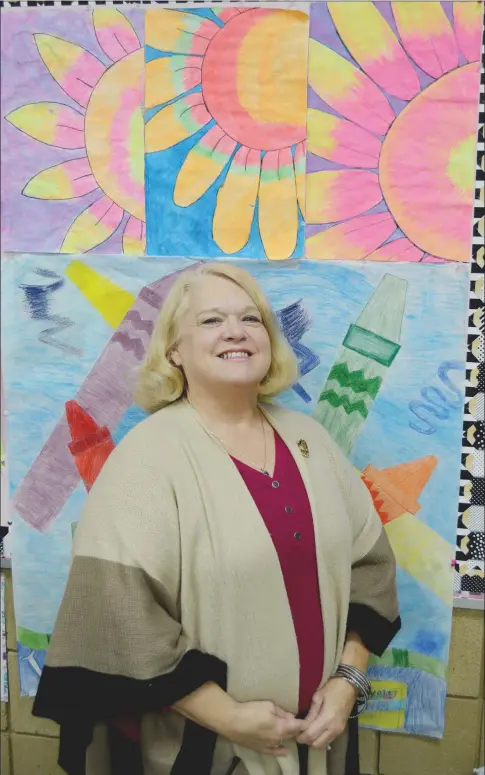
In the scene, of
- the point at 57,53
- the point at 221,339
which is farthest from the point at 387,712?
the point at 57,53

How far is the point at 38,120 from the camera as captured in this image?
1417 millimetres

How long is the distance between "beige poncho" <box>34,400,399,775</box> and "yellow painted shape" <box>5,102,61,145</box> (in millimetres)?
655

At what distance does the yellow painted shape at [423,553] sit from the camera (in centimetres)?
145

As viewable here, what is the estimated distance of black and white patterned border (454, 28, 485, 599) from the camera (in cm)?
135

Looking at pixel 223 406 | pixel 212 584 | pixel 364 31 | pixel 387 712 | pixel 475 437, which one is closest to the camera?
pixel 212 584

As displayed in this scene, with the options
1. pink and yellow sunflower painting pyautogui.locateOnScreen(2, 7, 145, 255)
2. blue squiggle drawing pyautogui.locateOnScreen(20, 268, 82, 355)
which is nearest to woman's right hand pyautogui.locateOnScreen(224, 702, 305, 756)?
blue squiggle drawing pyautogui.locateOnScreen(20, 268, 82, 355)

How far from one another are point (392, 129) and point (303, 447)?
62cm

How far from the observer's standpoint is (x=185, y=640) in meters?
1.11

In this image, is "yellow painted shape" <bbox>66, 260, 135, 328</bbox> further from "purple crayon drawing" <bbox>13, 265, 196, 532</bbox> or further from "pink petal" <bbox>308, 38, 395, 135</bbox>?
"pink petal" <bbox>308, 38, 395, 135</bbox>

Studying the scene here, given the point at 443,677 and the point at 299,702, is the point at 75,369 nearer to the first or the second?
the point at 299,702

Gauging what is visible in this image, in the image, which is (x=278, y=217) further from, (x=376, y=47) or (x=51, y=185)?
(x=51, y=185)

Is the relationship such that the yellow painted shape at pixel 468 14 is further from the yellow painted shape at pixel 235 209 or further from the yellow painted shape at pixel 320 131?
the yellow painted shape at pixel 235 209

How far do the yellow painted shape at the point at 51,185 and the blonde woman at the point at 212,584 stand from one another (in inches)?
15.0

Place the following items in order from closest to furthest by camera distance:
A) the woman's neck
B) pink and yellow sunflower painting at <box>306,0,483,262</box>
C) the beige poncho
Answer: the beige poncho
the woman's neck
pink and yellow sunflower painting at <box>306,0,483,262</box>
